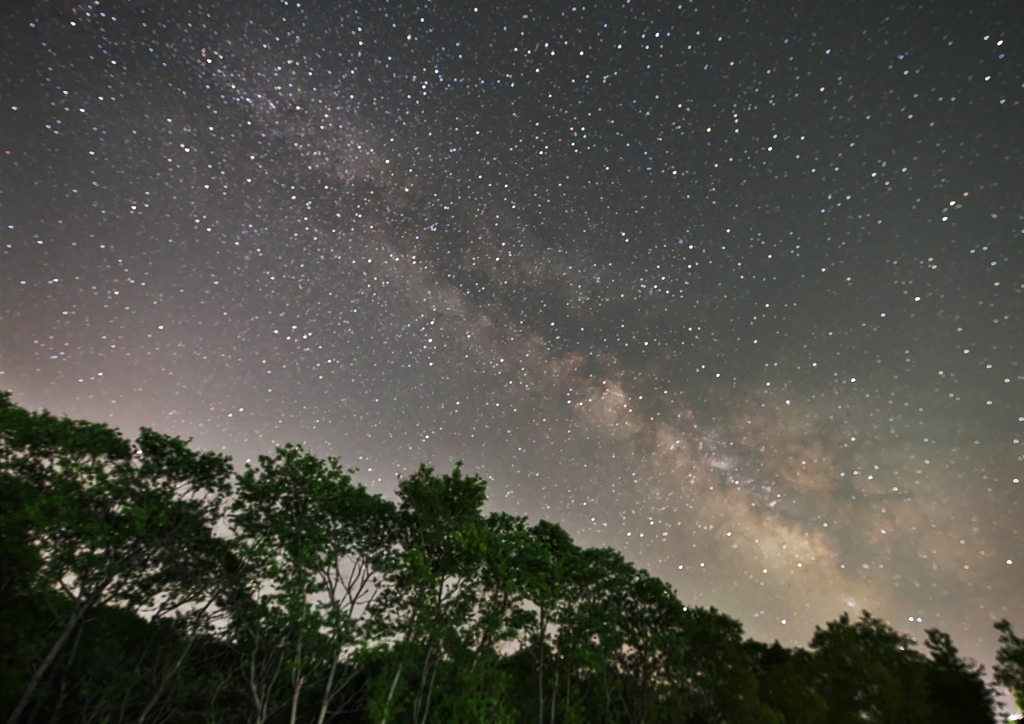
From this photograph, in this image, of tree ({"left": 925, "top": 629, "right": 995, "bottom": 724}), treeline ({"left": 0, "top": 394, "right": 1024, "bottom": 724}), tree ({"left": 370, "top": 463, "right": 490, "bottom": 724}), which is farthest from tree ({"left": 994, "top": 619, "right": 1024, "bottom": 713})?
tree ({"left": 370, "top": 463, "right": 490, "bottom": 724})

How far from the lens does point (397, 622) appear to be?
790 inches

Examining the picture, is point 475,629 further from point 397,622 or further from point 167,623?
point 167,623

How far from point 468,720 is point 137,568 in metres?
14.5

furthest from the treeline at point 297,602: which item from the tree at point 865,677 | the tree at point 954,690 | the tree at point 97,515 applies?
the tree at point 954,690

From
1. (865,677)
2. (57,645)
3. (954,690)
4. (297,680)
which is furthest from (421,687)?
(954,690)

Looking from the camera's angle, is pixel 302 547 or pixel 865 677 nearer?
pixel 302 547

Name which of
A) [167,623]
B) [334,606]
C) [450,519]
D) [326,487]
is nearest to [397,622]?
[334,606]

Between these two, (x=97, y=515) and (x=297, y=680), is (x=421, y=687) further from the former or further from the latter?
(x=97, y=515)

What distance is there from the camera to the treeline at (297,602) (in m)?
18.1

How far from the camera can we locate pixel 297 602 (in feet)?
55.9

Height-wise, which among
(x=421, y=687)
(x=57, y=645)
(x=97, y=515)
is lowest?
(x=57, y=645)

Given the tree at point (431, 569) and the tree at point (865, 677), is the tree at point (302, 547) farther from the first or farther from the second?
the tree at point (865, 677)

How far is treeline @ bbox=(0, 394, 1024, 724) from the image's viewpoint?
1812cm

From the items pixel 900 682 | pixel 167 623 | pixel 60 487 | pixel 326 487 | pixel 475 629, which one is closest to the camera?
pixel 60 487
